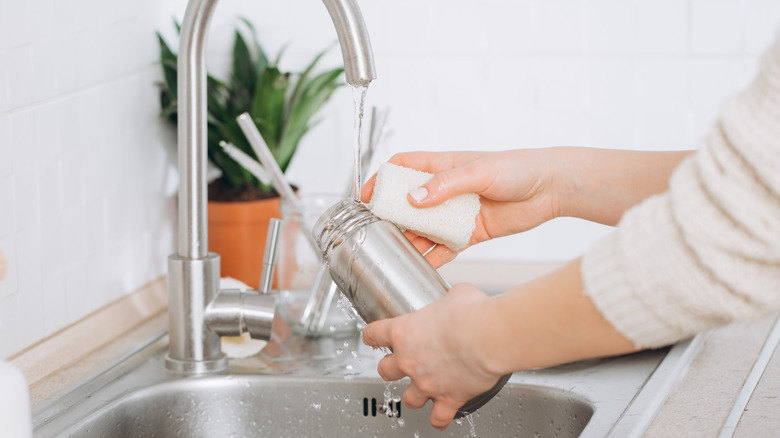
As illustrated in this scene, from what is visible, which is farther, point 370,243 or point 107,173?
point 107,173

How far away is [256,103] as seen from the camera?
4.77 feet

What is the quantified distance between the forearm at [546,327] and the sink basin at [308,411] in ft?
1.17

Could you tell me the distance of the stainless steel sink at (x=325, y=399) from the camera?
1.04m

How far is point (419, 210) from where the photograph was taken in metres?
0.87

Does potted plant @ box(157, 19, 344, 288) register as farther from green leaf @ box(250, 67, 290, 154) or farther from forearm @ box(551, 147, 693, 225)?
forearm @ box(551, 147, 693, 225)

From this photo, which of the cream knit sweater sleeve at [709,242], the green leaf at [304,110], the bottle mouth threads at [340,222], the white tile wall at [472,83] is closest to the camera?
the cream knit sweater sleeve at [709,242]

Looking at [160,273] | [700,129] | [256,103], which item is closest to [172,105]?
[256,103]

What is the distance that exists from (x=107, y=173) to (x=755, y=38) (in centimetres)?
108

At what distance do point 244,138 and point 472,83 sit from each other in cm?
43

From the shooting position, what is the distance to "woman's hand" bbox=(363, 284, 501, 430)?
0.73 metres

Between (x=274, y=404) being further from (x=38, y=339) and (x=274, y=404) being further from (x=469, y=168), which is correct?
(x=469, y=168)


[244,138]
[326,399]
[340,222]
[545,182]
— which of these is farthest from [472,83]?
[340,222]

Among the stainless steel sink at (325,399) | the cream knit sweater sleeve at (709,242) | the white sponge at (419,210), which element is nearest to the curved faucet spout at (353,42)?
the white sponge at (419,210)

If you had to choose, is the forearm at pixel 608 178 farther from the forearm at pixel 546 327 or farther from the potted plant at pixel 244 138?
the potted plant at pixel 244 138
